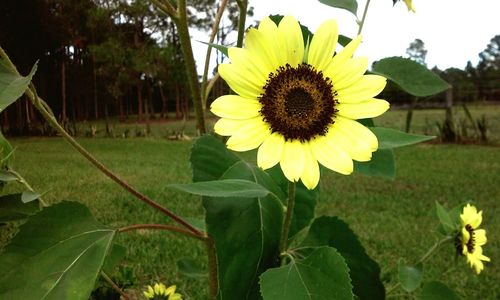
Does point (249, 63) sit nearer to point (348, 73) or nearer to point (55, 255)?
point (348, 73)

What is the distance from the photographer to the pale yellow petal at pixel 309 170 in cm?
57

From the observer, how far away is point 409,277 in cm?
105

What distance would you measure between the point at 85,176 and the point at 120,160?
143cm

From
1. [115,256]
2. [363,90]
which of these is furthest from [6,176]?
[363,90]

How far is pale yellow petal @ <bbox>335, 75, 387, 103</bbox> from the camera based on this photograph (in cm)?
58

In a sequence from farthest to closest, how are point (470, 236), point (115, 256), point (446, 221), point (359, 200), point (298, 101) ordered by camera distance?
point (359, 200) → point (470, 236) → point (446, 221) → point (115, 256) → point (298, 101)

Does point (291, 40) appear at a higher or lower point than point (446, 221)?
higher

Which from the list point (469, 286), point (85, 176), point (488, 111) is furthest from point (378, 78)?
point (488, 111)

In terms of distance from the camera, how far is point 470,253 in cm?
140

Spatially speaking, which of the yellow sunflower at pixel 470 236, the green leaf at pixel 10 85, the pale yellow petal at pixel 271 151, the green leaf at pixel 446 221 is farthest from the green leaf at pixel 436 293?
the green leaf at pixel 10 85

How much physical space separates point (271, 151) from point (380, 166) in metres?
0.21

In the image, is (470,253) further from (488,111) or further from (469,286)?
(488,111)

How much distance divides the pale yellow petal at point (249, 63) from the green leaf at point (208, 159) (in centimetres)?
12

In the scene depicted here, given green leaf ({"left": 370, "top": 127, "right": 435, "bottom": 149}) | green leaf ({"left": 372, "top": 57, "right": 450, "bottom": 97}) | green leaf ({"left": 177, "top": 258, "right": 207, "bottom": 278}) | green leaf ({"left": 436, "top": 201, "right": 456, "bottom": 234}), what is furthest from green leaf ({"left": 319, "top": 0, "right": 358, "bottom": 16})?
green leaf ({"left": 177, "top": 258, "right": 207, "bottom": 278})
